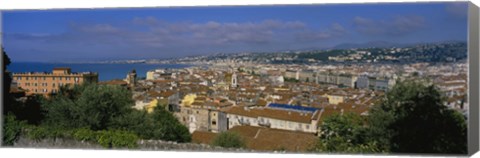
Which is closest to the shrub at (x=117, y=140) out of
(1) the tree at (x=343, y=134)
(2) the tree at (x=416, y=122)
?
(1) the tree at (x=343, y=134)

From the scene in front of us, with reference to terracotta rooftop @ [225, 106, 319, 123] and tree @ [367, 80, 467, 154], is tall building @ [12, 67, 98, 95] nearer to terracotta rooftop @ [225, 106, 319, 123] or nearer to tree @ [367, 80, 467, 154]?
terracotta rooftop @ [225, 106, 319, 123]

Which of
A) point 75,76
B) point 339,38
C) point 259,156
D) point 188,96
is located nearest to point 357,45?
point 339,38

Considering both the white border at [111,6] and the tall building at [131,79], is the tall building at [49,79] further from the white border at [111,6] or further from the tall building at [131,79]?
the white border at [111,6]

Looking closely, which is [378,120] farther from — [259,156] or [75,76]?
[75,76]

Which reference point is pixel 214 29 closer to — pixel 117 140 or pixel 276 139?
pixel 276 139

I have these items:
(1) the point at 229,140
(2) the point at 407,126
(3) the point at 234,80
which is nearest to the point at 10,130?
(1) the point at 229,140

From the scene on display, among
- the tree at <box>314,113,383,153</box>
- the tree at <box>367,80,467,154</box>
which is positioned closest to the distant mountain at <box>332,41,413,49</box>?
the tree at <box>367,80,467,154</box>
